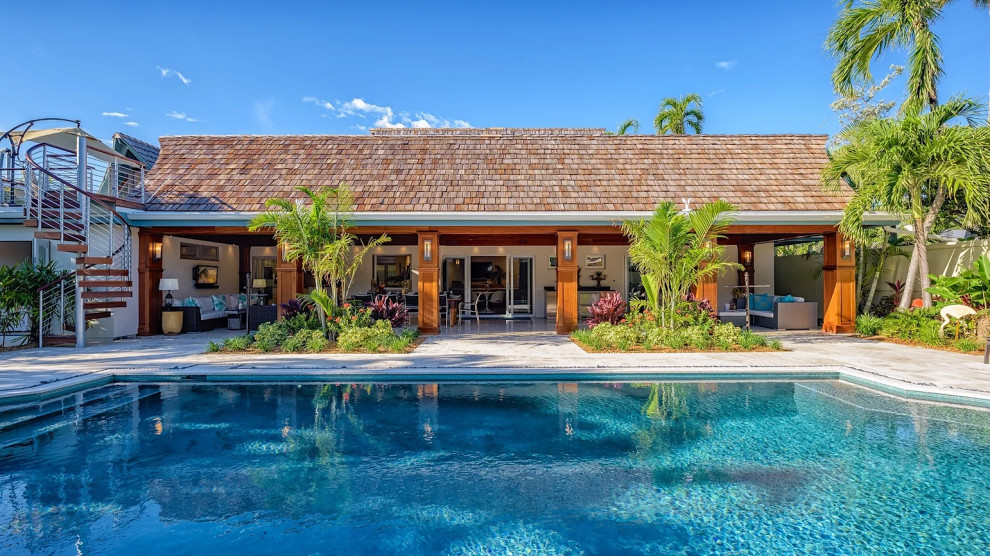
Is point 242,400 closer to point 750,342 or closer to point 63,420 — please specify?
point 63,420

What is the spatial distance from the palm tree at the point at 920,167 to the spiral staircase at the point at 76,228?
14.1 m

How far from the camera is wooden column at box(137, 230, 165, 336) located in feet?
36.0

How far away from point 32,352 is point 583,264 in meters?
13.3

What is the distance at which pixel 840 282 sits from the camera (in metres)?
11.0

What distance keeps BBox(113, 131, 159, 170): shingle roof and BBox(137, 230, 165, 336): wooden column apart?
2.92 m

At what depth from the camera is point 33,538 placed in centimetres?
305

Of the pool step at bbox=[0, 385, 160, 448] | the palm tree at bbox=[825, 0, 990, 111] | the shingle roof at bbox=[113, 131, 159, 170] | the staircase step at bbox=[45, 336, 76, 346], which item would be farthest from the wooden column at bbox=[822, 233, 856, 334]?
the shingle roof at bbox=[113, 131, 159, 170]

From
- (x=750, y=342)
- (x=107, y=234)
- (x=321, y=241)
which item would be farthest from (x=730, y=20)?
(x=107, y=234)

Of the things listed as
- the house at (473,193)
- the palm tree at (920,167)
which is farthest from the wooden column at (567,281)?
the palm tree at (920,167)

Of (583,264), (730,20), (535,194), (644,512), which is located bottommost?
(644,512)

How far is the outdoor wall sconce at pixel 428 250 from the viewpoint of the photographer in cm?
1077

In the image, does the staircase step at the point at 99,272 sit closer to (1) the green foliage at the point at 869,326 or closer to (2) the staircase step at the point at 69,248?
(2) the staircase step at the point at 69,248

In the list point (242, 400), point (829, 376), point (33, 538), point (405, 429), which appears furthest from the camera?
point (829, 376)

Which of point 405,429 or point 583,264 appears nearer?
point 405,429
